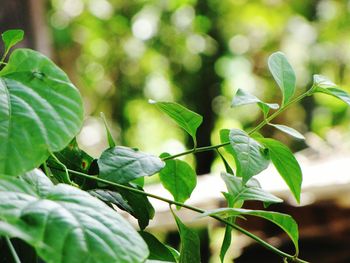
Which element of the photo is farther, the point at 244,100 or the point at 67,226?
the point at 244,100

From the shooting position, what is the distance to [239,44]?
580 centimetres

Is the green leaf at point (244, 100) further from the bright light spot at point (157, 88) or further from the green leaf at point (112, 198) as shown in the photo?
the bright light spot at point (157, 88)

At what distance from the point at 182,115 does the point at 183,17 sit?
5.26 meters

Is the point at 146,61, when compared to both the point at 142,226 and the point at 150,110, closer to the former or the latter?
the point at 150,110

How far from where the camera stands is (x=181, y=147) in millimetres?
5578

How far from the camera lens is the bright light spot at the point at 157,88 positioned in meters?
5.87

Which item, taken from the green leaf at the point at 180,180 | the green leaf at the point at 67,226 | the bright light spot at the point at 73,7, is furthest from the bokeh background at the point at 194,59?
the green leaf at the point at 67,226

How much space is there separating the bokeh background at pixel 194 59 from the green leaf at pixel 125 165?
15.8 ft

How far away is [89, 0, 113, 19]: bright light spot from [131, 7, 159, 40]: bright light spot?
23 cm

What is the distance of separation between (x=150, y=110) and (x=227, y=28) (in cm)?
98

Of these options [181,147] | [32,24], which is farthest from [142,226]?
[181,147]

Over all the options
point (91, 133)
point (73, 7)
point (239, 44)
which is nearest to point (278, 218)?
point (73, 7)

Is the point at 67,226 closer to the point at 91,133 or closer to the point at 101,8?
the point at 101,8

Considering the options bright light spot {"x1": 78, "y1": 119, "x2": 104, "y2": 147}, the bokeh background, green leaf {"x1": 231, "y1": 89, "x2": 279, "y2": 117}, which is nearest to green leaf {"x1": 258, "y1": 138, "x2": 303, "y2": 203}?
green leaf {"x1": 231, "y1": 89, "x2": 279, "y2": 117}
